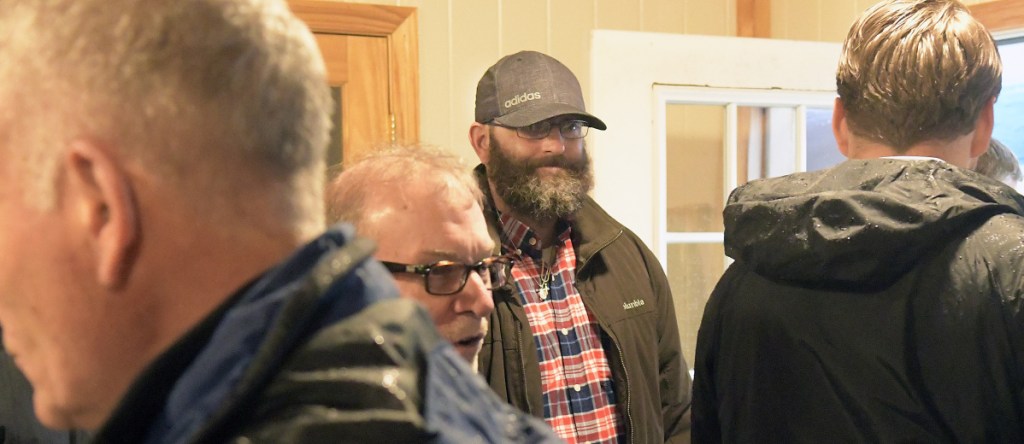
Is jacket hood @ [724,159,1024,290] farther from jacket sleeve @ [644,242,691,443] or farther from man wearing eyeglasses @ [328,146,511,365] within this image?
jacket sleeve @ [644,242,691,443]

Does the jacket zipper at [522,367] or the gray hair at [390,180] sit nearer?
the gray hair at [390,180]

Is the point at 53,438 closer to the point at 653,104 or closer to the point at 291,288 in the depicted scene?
the point at 291,288

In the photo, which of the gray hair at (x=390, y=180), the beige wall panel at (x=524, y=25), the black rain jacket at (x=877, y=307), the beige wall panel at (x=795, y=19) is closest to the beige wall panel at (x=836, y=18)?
the beige wall panel at (x=795, y=19)

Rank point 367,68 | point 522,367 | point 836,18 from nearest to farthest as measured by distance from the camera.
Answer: point 522,367
point 367,68
point 836,18

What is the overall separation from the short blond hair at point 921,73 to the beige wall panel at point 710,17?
6.33ft

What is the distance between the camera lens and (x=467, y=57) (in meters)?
2.80

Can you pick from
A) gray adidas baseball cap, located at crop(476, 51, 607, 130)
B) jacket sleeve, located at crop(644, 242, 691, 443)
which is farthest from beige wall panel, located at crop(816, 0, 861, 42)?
jacket sleeve, located at crop(644, 242, 691, 443)

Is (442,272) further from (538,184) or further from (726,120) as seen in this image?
(726,120)

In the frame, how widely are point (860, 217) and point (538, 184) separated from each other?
0.90 m

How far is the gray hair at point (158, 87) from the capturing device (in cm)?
52

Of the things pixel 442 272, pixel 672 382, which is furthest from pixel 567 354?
pixel 442 272

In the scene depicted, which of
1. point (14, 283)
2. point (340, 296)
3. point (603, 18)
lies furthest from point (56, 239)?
point (603, 18)

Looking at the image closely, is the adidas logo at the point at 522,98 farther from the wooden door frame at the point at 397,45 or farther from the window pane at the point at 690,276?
the window pane at the point at 690,276

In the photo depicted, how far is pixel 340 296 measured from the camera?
1.70 ft
